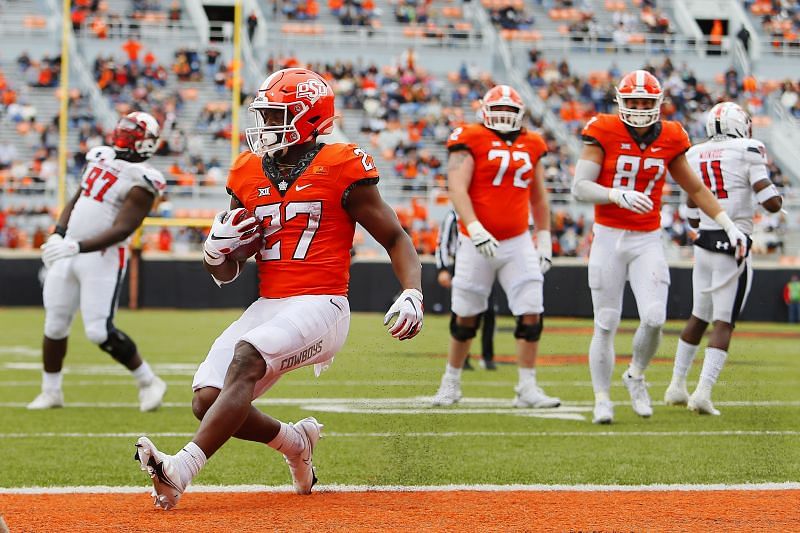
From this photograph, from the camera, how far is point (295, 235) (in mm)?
4941

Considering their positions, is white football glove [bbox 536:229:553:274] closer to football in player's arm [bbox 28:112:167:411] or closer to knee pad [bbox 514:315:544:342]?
knee pad [bbox 514:315:544:342]

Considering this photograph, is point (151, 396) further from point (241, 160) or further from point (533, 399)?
point (241, 160)

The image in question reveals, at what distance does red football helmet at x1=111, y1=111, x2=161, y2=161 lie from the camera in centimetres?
862

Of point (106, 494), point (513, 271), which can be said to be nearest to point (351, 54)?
point (513, 271)

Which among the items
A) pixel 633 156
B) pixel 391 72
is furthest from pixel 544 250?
pixel 391 72

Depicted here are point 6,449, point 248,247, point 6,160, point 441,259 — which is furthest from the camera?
point 6,160

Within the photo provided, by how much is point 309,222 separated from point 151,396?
3919 millimetres

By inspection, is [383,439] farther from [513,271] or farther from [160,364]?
[160,364]

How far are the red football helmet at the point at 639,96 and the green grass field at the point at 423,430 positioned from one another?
1.80 metres

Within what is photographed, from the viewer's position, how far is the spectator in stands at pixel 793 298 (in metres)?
21.3

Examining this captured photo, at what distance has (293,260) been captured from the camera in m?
4.94

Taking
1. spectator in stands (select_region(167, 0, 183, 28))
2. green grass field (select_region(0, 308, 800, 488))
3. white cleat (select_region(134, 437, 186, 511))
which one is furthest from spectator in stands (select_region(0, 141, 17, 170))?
white cleat (select_region(134, 437, 186, 511))

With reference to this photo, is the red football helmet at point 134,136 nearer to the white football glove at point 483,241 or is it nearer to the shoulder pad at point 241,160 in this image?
the white football glove at point 483,241

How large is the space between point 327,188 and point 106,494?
61.3 inches
